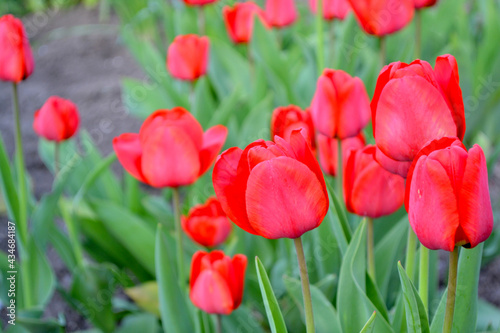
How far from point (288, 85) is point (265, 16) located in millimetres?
288

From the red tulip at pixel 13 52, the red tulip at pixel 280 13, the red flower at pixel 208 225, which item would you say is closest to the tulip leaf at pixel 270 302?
the red flower at pixel 208 225

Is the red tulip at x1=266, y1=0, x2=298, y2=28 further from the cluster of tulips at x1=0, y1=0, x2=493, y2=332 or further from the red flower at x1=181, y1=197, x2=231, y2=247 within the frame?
the red flower at x1=181, y1=197, x2=231, y2=247

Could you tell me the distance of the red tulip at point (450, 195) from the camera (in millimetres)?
449

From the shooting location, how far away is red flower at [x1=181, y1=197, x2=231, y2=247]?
3.14ft

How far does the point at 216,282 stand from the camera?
0.75m

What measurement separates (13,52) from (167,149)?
15.5 inches

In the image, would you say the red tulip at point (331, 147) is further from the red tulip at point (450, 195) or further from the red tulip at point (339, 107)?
the red tulip at point (450, 195)

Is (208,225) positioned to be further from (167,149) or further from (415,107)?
(415,107)

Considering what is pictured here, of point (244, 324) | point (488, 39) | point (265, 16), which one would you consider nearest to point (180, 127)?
point (244, 324)

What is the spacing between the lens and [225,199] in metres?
0.53

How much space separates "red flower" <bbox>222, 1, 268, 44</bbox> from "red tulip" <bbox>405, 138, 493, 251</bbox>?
3.99 ft

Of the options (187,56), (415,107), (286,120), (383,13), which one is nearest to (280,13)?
(187,56)

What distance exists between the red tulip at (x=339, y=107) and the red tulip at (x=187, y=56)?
611 millimetres

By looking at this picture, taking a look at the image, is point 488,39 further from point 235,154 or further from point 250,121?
point 235,154
